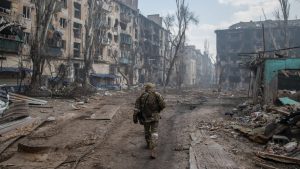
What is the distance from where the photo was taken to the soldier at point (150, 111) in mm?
8117

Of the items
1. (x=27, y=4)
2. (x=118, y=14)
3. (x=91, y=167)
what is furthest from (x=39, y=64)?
(x=118, y=14)

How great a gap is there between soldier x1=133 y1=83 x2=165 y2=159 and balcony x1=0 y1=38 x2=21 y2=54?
25.0m

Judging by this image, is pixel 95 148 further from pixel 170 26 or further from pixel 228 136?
pixel 170 26

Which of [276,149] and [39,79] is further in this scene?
[39,79]

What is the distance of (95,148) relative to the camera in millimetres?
8578

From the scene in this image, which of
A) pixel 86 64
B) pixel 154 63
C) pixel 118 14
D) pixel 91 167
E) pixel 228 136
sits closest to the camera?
pixel 91 167

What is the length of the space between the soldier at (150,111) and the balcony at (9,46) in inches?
982

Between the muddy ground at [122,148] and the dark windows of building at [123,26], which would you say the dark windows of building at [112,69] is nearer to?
the dark windows of building at [123,26]

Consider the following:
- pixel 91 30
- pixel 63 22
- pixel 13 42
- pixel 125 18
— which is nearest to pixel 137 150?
pixel 13 42

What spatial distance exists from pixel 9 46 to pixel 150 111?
25869mm

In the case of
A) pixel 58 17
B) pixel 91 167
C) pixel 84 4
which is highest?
pixel 84 4

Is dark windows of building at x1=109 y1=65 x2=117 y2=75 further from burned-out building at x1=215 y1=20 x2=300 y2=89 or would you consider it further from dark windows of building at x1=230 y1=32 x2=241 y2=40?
dark windows of building at x1=230 y1=32 x2=241 y2=40

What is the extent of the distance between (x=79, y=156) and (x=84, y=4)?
143 feet

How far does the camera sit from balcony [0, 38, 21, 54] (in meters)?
29.7
